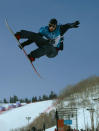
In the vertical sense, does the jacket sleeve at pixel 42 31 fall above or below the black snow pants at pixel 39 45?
above

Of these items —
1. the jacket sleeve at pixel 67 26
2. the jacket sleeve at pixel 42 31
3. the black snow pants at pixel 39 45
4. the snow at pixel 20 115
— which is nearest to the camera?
the jacket sleeve at pixel 42 31

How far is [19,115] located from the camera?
103875 mm

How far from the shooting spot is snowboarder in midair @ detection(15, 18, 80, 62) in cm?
1162

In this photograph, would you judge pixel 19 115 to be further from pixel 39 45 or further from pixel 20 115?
pixel 39 45

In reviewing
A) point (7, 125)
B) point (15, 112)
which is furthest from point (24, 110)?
point (7, 125)

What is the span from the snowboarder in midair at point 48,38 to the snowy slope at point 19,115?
79.2m

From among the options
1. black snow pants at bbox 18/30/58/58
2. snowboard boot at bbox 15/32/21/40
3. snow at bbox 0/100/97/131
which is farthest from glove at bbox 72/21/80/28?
snow at bbox 0/100/97/131

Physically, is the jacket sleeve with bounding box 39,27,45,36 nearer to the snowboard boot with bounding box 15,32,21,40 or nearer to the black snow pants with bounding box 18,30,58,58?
the black snow pants with bounding box 18,30,58,58

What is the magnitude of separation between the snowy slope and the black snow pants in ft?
260

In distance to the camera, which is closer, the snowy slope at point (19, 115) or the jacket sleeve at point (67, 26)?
the jacket sleeve at point (67, 26)

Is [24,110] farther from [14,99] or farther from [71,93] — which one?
[14,99]

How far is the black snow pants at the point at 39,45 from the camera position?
11.7 m

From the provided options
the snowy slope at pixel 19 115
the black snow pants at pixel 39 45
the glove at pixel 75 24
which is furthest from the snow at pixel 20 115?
the glove at pixel 75 24

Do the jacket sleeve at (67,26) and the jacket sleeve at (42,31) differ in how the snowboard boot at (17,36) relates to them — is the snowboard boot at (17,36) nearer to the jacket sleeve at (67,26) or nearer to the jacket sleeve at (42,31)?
the jacket sleeve at (42,31)
